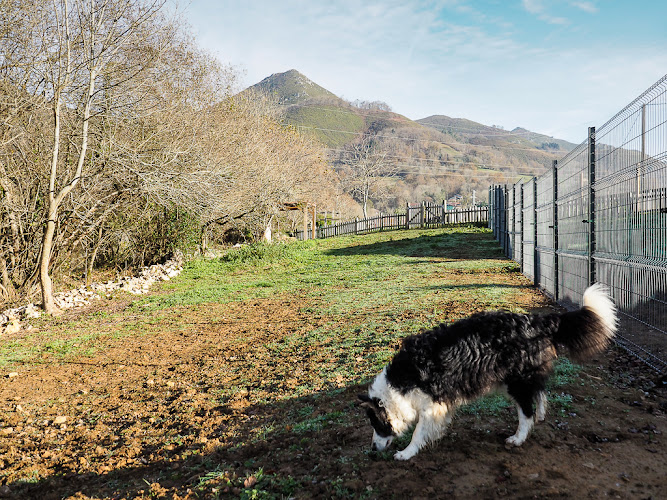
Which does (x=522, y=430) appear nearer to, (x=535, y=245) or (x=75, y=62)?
(x=535, y=245)

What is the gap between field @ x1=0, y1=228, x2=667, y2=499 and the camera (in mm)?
2883

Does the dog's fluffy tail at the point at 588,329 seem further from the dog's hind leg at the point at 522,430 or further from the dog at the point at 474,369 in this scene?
the dog's hind leg at the point at 522,430

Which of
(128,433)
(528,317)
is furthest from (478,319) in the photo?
(128,433)

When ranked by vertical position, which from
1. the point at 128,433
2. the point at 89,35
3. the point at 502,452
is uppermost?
the point at 89,35

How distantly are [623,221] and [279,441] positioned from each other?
14.0ft

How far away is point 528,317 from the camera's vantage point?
3463mm

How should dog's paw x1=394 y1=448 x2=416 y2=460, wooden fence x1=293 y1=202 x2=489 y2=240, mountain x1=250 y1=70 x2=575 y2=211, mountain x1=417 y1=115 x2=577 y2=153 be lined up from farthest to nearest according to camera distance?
mountain x1=417 y1=115 x2=577 y2=153 → mountain x1=250 y1=70 x2=575 y2=211 → wooden fence x1=293 y1=202 x2=489 y2=240 → dog's paw x1=394 y1=448 x2=416 y2=460

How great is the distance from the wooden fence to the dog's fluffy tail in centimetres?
2289

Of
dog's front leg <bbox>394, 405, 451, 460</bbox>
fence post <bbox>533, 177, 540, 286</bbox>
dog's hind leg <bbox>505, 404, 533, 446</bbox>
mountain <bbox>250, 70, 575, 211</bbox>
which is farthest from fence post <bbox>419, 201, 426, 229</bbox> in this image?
dog's front leg <bbox>394, 405, 451, 460</bbox>

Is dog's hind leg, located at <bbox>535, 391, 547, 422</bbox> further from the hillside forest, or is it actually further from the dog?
the hillside forest

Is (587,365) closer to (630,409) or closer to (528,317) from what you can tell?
(630,409)

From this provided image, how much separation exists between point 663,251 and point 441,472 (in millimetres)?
2965

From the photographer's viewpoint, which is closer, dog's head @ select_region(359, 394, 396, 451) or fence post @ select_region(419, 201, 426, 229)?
dog's head @ select_region(359, 394, 396, 451)

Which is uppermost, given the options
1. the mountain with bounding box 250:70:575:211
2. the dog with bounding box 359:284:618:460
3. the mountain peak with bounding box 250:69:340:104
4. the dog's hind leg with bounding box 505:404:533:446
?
the mountain peak with bounding box 250:69:340:104
